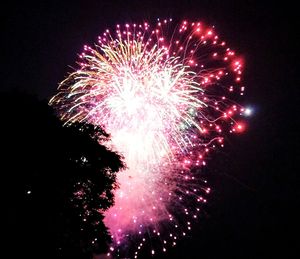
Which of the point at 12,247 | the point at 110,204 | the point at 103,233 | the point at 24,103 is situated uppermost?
the point at 24,103

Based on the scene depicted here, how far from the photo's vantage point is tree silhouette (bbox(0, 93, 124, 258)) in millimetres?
12867

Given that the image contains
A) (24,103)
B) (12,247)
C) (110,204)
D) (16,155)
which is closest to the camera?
(12,247)

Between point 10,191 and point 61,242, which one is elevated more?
point 10,191

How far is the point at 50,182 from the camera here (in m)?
13.7

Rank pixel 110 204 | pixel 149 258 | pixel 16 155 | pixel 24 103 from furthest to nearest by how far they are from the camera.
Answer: pixel 149 258
pixel 110 204
pixel 24 103
pixel 16 155

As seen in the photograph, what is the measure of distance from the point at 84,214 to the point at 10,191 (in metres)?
2.80

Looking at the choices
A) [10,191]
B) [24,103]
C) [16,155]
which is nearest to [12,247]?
[10,191]

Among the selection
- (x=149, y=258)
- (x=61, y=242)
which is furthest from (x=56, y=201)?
(x=149, y=258)

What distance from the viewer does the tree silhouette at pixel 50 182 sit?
1287 cm

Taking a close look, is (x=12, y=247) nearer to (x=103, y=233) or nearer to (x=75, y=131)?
(x=103, y=233)

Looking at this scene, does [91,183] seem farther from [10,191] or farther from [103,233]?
[10,191]

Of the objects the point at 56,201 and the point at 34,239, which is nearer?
the point at 34,239

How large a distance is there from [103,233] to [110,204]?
111 cm

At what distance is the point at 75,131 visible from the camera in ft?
49.4
